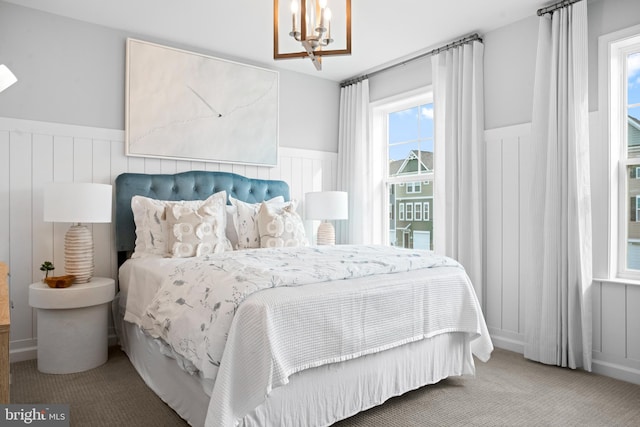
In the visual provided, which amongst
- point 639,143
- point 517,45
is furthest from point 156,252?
point 639,143

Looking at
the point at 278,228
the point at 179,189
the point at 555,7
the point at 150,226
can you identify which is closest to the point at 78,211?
the point at 150,226

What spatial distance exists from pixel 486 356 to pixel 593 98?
1.95 meters

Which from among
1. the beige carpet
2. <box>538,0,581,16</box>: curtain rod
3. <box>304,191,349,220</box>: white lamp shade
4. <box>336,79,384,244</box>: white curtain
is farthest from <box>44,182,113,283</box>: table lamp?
<box>538,0,581,16</box>: curtain rod

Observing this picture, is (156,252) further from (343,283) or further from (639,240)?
(639,240)

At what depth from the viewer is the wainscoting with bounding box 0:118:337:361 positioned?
3.11 meters

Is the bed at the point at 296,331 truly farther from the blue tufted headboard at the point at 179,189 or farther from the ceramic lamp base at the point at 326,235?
the ceramic lamp base at the point at 326,235

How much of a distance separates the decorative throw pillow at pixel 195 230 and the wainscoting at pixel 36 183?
0.70 meters

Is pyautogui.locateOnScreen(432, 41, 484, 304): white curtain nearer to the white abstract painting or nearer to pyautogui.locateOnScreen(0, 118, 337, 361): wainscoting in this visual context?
the white abstract painting

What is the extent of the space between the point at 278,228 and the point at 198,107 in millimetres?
1406

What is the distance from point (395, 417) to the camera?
2.24 m

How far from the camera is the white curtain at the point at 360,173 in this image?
4.73 meters

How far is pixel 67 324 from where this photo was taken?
9.14 feet

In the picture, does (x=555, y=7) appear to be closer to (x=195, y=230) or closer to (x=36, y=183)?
(x=195, y=230)

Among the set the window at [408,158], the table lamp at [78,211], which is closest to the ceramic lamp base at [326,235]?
the window at [408,158]
